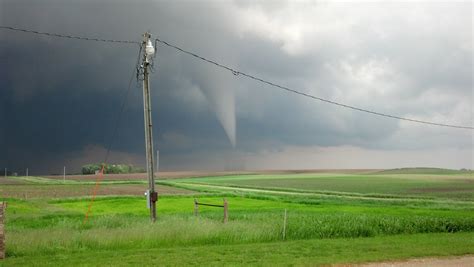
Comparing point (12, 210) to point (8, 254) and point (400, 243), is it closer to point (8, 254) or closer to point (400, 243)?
point (8, 254)

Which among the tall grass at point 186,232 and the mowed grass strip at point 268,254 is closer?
the mowed grass strip at point 268,254

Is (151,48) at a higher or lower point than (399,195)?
higher

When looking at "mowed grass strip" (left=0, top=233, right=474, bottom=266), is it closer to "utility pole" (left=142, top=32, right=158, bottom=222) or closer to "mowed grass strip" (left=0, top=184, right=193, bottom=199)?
"utility pole" (left=142, top=32, right=158, bottom=222)

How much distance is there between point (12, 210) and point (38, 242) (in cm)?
2482

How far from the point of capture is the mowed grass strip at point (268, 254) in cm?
1565

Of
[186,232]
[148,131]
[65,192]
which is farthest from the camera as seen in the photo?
[65,192]

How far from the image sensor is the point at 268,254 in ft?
57.2

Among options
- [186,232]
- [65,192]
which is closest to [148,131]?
[186,232]

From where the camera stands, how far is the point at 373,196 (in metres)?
66.2

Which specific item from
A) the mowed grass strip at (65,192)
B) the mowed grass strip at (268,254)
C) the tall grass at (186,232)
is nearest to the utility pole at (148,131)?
the tall grass at (186,232)

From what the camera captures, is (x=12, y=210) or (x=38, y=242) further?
(x=12, y=210)

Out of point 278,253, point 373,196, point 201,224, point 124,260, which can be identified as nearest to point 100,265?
point 124,260

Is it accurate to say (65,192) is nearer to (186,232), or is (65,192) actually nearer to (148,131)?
(148,131)

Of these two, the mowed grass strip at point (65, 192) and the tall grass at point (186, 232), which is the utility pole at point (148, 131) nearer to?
the tall grass at point (186, 232)
